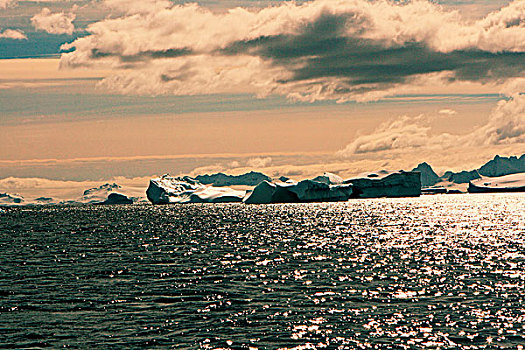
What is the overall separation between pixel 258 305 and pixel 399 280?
1320cm

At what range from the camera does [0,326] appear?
28.9 meters

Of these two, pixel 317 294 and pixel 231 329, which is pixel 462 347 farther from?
pixel 317 294

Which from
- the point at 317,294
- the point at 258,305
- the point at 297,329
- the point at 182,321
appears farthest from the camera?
the point at 317,294

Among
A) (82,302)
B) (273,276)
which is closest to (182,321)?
(82,302)

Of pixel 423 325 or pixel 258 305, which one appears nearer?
pixel 423 325

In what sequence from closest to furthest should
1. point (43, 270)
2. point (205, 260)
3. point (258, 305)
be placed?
point (258, 305) → point (43, 270) → point (205, 260)

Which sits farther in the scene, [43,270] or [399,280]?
[43,270]

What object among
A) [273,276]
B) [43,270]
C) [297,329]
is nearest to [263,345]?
[297,329]

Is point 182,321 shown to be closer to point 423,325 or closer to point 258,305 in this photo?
point 258,305

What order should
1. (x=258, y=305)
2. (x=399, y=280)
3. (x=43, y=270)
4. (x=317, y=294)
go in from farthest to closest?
(x=43, y=270) → (x=399, y=280) → (x=317, y=294) → (x=258, y=305)

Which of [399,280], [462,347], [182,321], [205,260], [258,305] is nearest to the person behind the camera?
[462,347]

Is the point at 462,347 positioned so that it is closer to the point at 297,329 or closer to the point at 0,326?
the point at 297,329

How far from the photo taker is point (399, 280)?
41.7 metres

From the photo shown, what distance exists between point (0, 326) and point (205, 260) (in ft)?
89.0
